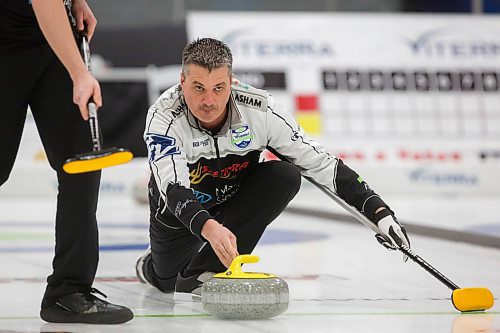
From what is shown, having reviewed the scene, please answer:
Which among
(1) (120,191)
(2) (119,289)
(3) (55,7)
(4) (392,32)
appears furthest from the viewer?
(4) (392,32)

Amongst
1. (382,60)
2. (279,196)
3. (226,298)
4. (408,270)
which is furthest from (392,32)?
(226,298)

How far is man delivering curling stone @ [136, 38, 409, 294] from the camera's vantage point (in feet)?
11.0

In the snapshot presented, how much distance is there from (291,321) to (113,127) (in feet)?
23.1

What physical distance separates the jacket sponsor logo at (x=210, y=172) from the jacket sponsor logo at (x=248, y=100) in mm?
235

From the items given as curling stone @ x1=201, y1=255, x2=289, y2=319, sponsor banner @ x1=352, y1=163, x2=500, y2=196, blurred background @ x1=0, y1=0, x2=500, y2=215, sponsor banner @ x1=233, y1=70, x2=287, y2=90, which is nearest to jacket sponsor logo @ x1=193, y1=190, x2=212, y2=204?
curling stone @ x1=201, y1=255, x2=289, y2=319

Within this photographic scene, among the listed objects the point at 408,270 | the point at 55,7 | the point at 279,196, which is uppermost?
the point at 55,7

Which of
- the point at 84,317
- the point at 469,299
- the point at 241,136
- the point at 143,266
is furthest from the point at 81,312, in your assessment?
the point at 469,299

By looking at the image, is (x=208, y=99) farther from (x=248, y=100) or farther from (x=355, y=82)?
(x=355, y=82)

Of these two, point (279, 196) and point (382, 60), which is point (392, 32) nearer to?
point (382, 60)

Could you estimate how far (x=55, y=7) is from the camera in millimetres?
2818

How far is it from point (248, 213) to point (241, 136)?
Result: 301mm

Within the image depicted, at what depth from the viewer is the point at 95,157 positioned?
278 cm

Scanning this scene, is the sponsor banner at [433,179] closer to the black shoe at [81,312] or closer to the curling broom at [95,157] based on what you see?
the black shoe at [81,312]

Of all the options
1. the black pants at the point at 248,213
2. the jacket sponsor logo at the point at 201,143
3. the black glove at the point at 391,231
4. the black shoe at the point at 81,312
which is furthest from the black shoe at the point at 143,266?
the black glove at the point at 391,231
